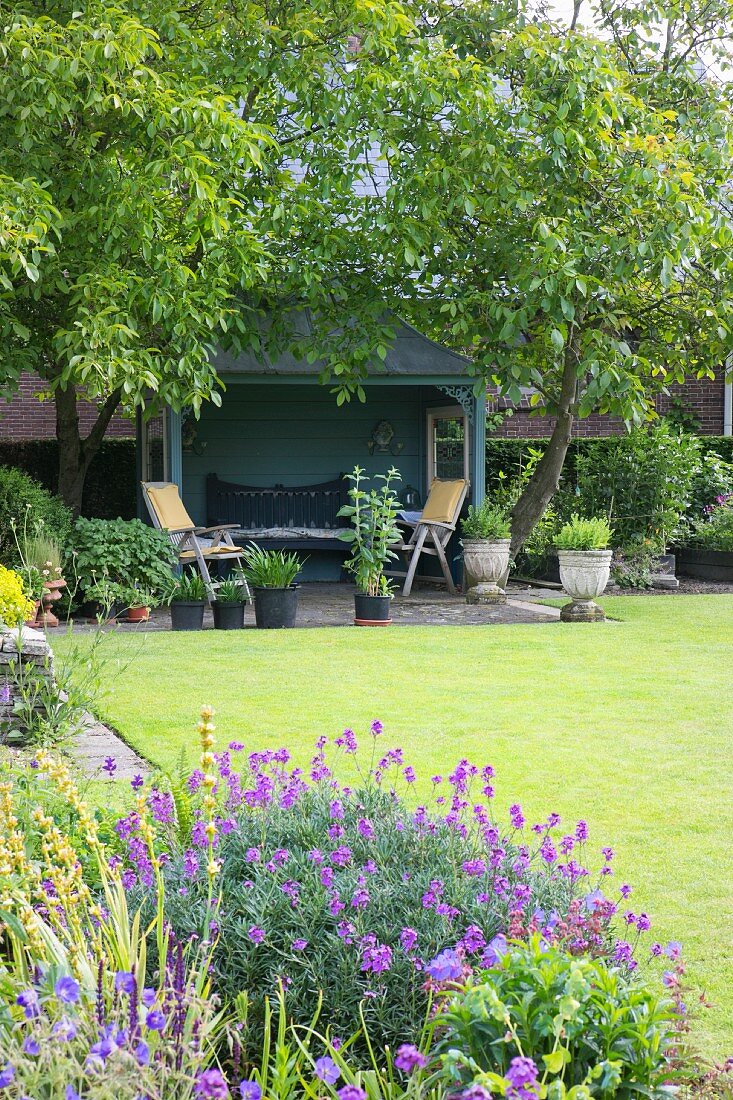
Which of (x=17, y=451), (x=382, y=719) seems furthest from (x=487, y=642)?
(x=17, y=451)

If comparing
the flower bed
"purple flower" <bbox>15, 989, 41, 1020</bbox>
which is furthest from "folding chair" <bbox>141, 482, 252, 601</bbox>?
"purple flower" <bbox>15, 989, 41, 1020</bbox>

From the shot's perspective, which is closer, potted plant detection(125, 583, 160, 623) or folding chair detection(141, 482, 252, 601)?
potted plant detection(125, 583, 160, 623)

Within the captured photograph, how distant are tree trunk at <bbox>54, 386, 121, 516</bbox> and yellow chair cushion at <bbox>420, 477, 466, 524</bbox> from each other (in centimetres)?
310

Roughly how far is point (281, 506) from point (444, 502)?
106 inches

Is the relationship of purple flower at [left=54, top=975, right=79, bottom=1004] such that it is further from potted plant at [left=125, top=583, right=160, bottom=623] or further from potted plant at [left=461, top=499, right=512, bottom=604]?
potted plant at [left=461, top=499, right=512, bottom=604]

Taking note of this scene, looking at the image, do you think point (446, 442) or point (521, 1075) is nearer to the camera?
point (521, 1075)

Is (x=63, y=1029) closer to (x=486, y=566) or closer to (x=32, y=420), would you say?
(x=486, y=566)

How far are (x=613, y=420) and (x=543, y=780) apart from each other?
504 inches

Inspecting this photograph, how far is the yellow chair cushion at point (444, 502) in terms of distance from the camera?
11.0 m

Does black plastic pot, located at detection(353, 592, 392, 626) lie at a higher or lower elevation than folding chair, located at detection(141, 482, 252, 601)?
lower

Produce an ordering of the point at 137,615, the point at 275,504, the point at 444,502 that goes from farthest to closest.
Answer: the point at 275,504
the point at 444,502
the point at 137,615

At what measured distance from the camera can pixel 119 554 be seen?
364 inches

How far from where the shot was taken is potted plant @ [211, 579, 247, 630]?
352 inches

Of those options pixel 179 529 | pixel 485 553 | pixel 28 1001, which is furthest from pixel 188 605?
pixel 28 1001
